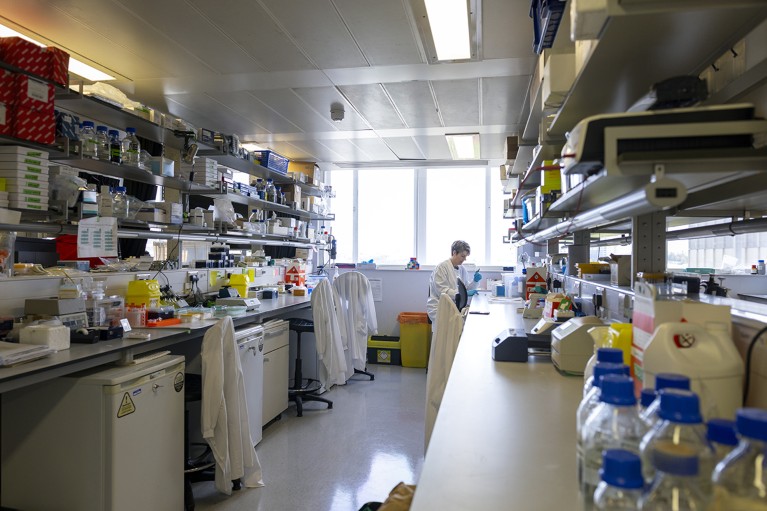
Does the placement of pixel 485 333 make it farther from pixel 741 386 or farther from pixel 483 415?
pixel 741 386

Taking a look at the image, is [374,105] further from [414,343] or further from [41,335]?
[41,335]

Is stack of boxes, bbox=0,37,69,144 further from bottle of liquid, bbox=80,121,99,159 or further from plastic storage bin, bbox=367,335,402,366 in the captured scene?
plastic storage bin, bbox=367,335,402,366

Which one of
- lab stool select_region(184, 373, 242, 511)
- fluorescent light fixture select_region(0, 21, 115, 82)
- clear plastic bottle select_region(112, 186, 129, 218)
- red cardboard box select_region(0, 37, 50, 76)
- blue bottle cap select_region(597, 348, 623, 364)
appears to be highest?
fluorescent light fixture select_region(0, 21, 115, 82)

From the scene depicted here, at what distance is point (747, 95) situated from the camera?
1.10 meters

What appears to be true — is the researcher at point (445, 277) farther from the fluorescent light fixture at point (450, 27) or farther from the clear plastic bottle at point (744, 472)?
the clear plastic bottle at point (744, 472)

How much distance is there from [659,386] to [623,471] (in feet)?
0.60

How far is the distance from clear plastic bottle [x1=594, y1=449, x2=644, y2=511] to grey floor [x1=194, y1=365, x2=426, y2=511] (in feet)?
7.17

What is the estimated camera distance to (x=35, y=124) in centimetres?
246

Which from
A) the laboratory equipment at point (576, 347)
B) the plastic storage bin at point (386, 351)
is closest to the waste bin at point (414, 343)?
the plastic storage bin at point (386, 351)

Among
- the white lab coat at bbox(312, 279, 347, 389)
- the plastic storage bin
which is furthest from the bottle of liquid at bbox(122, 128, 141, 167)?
the plastic storage bin

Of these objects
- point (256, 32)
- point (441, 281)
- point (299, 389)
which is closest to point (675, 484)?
point (256, 32)

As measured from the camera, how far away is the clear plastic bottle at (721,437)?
1.80 ft

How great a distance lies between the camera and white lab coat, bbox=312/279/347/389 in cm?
396

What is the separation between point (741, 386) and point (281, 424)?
3368 millimetres
